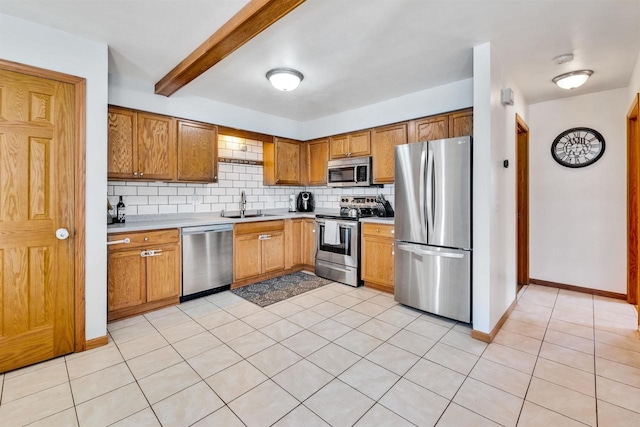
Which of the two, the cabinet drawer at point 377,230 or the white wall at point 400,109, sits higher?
the white wall at point 400,109

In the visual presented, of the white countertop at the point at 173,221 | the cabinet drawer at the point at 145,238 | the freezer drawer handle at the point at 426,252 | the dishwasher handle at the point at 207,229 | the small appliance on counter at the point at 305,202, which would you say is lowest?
the freezer drawer handle at the point at 426,252

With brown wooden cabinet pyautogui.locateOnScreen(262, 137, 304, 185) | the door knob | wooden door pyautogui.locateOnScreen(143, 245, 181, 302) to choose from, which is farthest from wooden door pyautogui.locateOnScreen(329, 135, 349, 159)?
the door knob

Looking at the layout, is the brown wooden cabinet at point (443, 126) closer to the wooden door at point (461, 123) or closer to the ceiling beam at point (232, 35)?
the wooden door at point (461, 123)

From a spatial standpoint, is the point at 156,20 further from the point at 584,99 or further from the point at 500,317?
the point at 584,99

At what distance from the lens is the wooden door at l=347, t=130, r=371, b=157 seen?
13.7ft

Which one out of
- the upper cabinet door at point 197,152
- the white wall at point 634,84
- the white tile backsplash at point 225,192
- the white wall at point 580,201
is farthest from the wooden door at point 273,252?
the white wall at point 634,84

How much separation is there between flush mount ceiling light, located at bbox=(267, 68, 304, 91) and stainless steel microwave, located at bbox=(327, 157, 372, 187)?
61.5 inches

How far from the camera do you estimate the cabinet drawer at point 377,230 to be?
3.57 metres

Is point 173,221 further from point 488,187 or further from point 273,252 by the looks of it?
point 488,187

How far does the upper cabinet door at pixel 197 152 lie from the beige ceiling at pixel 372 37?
54 cm

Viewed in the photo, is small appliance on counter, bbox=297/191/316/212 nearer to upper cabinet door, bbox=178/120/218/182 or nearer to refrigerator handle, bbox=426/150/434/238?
upper cabinet door, bbox=178/120/218/182

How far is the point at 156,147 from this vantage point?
3.36 meters

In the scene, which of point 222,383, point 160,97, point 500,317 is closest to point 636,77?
point 500,317

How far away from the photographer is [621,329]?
8.91ft
